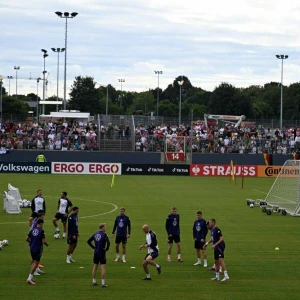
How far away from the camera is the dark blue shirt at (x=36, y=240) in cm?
1992

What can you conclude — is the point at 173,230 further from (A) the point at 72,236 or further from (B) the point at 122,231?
(A) the point at 72,236

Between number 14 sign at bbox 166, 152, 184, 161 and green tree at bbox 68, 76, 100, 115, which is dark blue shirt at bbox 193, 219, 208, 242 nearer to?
number 14 sign at bbox 166, 152, 184, 161

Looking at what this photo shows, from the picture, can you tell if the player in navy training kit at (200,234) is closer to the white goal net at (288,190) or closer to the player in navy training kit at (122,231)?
the player in navy training kit at (122,231)

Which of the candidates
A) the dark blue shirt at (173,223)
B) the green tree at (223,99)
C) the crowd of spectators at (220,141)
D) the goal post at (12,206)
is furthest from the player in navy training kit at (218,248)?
the green tree at (223,99)

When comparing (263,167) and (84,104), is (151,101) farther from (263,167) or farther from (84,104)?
(263,167)

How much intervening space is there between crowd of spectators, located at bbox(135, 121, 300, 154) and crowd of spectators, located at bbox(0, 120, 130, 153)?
9.32ft

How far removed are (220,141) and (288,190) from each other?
103 ft

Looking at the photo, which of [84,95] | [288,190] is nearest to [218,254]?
[288,190]

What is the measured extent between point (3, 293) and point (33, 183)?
110 ft

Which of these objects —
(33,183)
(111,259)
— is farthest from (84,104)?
(111,259)

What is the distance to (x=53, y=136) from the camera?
230ft

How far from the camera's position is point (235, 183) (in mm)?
55406

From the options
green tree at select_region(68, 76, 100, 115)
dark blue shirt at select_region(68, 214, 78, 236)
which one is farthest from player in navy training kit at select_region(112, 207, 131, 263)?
green tree at select_region(68, 76, 100, 115)

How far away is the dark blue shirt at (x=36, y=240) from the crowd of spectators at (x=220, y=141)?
162 feet
